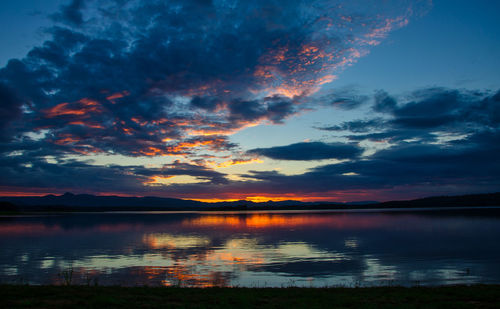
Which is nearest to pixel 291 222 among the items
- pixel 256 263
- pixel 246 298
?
pixel 256 263

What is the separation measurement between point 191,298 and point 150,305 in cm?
199

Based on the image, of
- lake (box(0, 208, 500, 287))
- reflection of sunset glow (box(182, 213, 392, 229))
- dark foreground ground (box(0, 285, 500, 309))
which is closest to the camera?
dark foreground ground (box(0, 285, 500, 309))

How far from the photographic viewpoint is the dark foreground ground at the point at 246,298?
45.1ft

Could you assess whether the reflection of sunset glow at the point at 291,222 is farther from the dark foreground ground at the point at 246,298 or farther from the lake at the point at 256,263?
the dark foreground ground at the point at 246,298

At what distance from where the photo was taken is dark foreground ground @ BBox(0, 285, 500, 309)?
13734 millimetres

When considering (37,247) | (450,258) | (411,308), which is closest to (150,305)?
(411,308)

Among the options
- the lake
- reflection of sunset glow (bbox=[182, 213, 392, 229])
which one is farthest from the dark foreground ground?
reflection of sunset glow (bbox=[182, 213, 392, 229])

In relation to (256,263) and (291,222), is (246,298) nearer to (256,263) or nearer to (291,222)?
(256,263)

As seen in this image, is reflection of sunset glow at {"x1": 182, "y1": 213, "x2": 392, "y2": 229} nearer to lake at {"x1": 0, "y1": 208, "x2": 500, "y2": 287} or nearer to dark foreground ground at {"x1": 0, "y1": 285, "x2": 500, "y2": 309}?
lake at {"x1": 0, "y1": 208, "x2": 500, "y2": 287}

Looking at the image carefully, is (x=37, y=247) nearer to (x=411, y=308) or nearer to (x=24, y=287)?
(x=24, y=287)

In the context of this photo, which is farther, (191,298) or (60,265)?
(60,265)

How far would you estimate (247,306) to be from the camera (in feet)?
44.8

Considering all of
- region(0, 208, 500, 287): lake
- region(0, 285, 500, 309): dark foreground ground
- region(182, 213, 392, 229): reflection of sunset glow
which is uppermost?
region(0, 285, 500, 309): dark foreground ground

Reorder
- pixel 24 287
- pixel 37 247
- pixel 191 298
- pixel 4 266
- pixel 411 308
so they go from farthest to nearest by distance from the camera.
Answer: pixel 37 247 → pixel 4 266 → pixel 24 287 → pixel 191 298 → pixel 411 308
